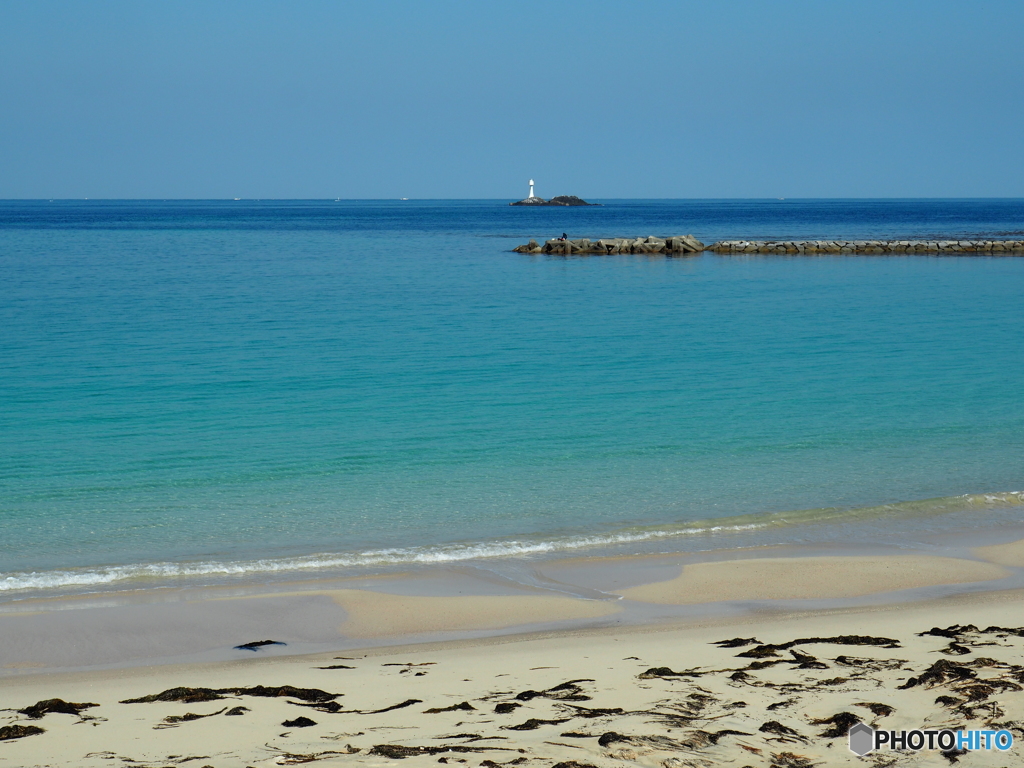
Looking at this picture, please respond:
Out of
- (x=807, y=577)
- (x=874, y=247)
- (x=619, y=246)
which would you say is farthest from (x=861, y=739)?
(x=874, y=247)

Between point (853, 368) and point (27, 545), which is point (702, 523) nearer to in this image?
point (27, 545)

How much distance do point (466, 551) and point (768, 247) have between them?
49067 millimetres

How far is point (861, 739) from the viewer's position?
4.42m

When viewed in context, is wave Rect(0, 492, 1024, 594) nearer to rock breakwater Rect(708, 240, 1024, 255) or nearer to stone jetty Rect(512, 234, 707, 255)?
stone jetty Rect(512, 234, 707, 255)

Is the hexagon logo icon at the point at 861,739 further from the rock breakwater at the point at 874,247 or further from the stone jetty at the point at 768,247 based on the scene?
the rock breakwater at the point at 874,247

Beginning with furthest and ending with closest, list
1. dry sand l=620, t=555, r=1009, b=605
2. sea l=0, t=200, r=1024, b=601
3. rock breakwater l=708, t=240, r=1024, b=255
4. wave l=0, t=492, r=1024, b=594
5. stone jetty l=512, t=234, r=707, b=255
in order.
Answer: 1. stone jetty l=512, t=234, r=707, b=255
2. rock breakwater l=708, t=240, r=1024, b=255
3. sea l=0, t=200, r=1024, b=601
4. wave l=0, t=492, r=1024, b=594
5. dry sand l=620, t=555, r=1009, b=605

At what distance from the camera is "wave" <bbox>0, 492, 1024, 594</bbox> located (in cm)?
752

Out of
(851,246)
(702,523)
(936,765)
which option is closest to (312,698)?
(936,765)

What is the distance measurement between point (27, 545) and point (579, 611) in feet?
15.7

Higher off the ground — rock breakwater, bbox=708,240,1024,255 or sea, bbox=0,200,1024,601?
rock breakwater, bbox=708,240,1024,255

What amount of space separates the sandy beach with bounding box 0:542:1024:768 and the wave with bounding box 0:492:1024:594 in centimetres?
50

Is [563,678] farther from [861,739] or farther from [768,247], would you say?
[768,247]

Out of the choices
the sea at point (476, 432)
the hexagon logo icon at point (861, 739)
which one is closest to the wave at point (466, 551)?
the sea at point (476, 432)

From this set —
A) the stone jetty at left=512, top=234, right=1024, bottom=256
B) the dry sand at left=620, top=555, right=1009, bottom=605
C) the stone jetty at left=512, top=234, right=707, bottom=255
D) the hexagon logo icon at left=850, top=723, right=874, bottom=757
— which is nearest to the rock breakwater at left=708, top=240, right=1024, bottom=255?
the stone jetty at left=512, top=234, right=1024, bottom=256
